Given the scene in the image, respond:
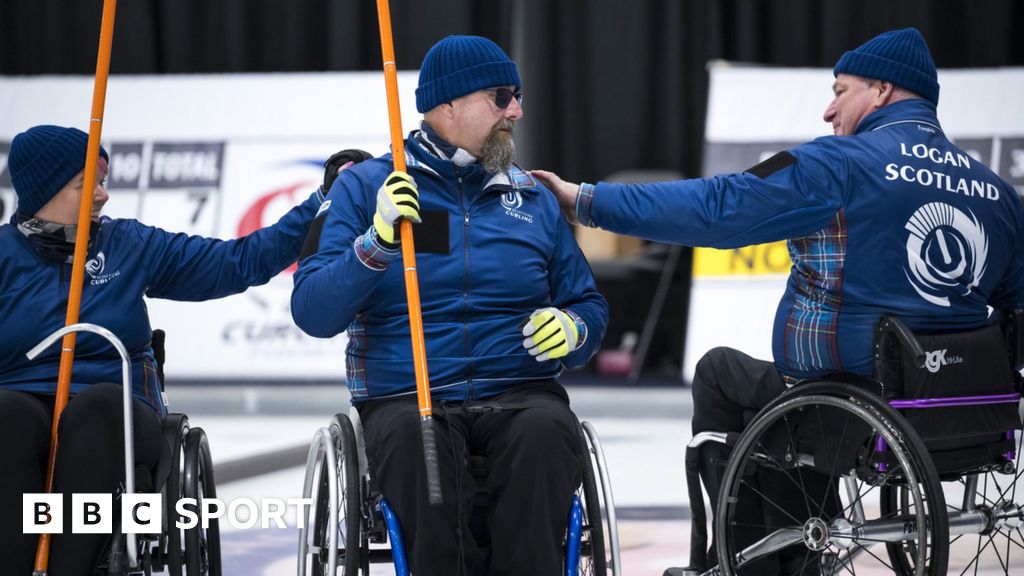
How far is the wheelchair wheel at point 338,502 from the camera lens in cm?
202

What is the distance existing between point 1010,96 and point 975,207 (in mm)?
3570

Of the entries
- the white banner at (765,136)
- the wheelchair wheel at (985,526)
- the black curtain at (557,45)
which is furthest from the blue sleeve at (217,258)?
the black curtain at (557,45)

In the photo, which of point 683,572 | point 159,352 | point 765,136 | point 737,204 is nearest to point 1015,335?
point 737,204

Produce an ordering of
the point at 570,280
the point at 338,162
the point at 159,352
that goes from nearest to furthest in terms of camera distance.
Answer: the point at 570,280
the point at 159,352
the point at 338,162

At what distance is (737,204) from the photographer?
2.35 m

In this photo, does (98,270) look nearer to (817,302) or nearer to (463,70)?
(463,70)

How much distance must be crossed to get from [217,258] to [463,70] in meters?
0.67

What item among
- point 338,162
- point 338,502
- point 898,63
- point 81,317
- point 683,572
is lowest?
point 683,572

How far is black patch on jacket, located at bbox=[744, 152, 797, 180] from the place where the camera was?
7.69 feet

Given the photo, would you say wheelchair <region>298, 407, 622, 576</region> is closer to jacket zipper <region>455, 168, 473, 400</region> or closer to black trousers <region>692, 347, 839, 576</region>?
jacket zipper <region>455, 168, 473, 400</region>

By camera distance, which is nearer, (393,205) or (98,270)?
(393,205)

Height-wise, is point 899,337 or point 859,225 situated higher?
point 859,225

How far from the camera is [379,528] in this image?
216 centimetres

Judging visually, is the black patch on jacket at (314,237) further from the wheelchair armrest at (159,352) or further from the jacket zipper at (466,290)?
the wheelchair armrest at (159,352)
